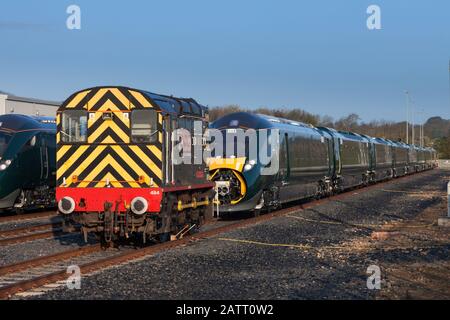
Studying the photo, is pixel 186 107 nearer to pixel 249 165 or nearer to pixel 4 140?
pixel 249 165

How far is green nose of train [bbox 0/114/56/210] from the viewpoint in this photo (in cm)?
1966

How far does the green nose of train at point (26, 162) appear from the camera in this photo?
19.7m

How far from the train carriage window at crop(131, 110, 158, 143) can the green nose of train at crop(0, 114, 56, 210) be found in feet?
29.2

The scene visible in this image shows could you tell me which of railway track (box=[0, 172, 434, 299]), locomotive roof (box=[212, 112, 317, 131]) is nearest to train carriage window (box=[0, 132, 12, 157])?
locomotive roof (box=[212, 112, 317, 131])

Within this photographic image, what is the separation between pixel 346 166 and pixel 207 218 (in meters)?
17.6

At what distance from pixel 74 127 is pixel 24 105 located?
27475 millimetres

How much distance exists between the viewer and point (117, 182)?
12.0m

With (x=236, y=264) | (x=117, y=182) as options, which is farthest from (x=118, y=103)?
(x=236, y=264)

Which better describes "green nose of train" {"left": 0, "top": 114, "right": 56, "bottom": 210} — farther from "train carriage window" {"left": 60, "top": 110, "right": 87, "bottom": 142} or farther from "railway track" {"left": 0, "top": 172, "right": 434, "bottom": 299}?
"railway track" {"left": 0, "top": 172, "right": 434, "bottom": 299}

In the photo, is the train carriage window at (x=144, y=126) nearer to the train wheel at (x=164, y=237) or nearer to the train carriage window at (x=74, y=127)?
A: the train carriage window at (x=74, y=127)

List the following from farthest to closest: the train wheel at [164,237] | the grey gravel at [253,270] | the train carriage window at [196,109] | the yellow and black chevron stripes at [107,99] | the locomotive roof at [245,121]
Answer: the locomotive roof at [245,121]
the train carriage window at [196,109]
the train wheel at [164,237]
the yellow and black chevron stripes at [107,99]
the grey gravel at [253,270]

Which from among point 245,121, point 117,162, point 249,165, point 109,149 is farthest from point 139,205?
point 245,121

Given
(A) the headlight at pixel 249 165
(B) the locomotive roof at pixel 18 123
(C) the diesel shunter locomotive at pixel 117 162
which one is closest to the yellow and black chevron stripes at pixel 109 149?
(C) the diesel shunter locomotive at pixel 117 162

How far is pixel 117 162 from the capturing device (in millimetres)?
12031
